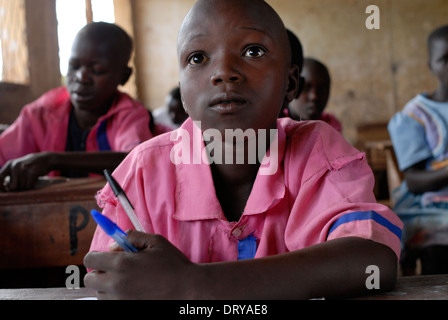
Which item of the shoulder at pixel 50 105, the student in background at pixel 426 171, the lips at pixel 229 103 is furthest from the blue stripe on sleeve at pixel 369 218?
the shoulder at pixel 50 105

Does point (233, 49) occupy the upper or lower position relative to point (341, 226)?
upper

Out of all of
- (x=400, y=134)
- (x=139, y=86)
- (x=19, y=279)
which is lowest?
(x=19, y=279)

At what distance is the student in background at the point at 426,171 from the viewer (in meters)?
1.72

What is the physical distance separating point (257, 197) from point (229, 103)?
0.60ft

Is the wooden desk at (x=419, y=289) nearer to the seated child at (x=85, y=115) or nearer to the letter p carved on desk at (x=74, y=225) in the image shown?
the letter p carved on desk at (x=74, y=225)

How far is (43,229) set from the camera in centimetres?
140

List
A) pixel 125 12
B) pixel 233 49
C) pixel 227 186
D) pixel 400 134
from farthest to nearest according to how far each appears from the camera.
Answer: pixel 125 12
pixel 400 134
pixel 227 186
pixel 233 49

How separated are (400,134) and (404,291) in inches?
56.4

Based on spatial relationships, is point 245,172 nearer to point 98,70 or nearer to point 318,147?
point 318,147

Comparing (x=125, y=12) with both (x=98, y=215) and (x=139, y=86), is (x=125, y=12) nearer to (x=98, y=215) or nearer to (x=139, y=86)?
(x=139, y=86)

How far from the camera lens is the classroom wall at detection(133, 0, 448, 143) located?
6664mm

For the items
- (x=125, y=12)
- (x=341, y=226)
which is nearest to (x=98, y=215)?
(x=341, y=226)

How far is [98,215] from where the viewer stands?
60 cm

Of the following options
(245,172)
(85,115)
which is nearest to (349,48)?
(85,115)
